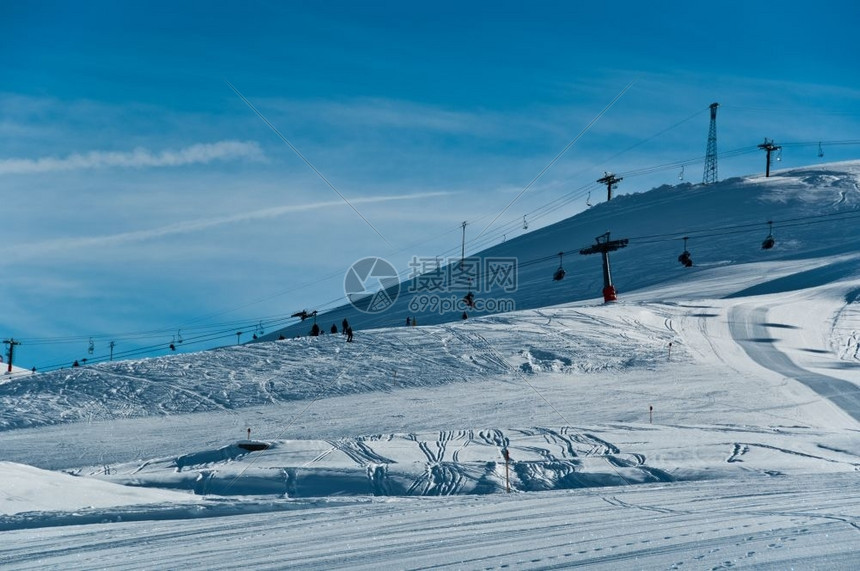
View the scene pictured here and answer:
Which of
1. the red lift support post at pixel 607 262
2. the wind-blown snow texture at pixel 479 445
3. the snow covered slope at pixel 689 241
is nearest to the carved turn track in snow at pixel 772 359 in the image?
the wind-blown snow texture at pixel 479 445

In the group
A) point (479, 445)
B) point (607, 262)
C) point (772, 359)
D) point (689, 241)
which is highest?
point (689, 241)

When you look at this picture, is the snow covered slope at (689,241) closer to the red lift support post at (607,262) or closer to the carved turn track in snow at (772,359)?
the red lift support post at (607,262)

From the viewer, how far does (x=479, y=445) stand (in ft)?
61.7

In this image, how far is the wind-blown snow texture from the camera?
10.4 metres

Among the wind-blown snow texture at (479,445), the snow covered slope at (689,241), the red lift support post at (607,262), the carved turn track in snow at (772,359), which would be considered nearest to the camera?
the wind-blown snow texture at (479,445)

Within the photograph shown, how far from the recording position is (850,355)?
30453 millimetres

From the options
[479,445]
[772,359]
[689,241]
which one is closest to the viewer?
[479,445]

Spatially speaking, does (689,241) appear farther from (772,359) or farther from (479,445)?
(479,445)

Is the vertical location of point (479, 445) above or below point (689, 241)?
below

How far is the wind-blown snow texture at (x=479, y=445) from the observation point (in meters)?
10.4

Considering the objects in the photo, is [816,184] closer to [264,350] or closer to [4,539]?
[264,350]

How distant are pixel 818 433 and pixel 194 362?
73.3 feet

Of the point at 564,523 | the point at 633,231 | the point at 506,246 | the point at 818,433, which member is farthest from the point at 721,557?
the point at 506,246

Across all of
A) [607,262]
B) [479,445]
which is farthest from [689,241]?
[479,445]
